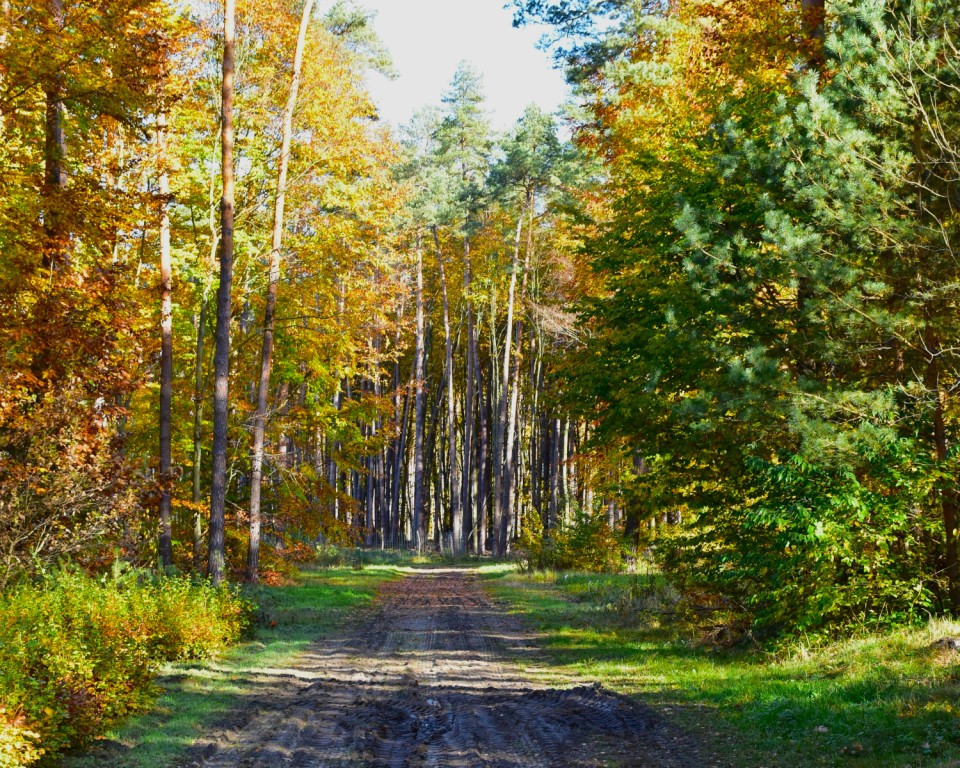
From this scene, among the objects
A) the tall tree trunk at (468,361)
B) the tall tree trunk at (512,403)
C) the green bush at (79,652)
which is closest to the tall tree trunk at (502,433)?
the tall tree trunk at (512,403)

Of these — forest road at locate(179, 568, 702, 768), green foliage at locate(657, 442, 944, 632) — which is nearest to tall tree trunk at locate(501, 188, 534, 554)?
forest road at locate(179, 568, 702, 768)

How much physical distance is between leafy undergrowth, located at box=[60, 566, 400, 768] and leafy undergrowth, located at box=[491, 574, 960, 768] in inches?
171

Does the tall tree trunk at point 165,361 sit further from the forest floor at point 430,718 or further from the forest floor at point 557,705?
the forest floor at point 430,718

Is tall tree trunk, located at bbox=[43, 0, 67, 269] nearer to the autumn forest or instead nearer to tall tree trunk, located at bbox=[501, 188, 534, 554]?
the autumn forest

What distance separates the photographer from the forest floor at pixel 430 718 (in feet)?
25.4

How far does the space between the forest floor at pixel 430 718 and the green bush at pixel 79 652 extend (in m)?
0.62

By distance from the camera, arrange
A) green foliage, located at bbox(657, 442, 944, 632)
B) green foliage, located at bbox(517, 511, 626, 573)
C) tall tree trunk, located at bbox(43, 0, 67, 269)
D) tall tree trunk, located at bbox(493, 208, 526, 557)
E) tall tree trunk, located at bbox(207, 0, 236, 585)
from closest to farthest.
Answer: green foliage, located at bbox(657, 442, 944, 632) < tall tree trunk, located at bbox(43, 0, 67, 269) < tall tree trunk, located at bbox(207, 0, 236, 585) < green foliage, located at bbox(517, 511, 626, 573) < tall tree trunk, located at bbox(493, 208, 526, 557)

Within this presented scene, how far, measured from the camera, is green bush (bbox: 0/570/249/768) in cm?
721

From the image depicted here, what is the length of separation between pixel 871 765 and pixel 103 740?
664cm

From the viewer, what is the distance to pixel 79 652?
8312 millimetres

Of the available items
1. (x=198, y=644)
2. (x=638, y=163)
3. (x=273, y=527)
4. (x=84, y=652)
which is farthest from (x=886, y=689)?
(x=273, y=527)

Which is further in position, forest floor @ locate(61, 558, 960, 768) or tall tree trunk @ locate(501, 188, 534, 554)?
tall tree trunk @ locate(501, 188, 534, 554)

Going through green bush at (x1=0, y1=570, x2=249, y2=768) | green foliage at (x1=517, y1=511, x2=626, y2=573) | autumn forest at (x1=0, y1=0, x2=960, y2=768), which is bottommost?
green foliage at (x1=517, y1=511, x2=626, y2=573)

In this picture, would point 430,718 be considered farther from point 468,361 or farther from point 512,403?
point 468,361
